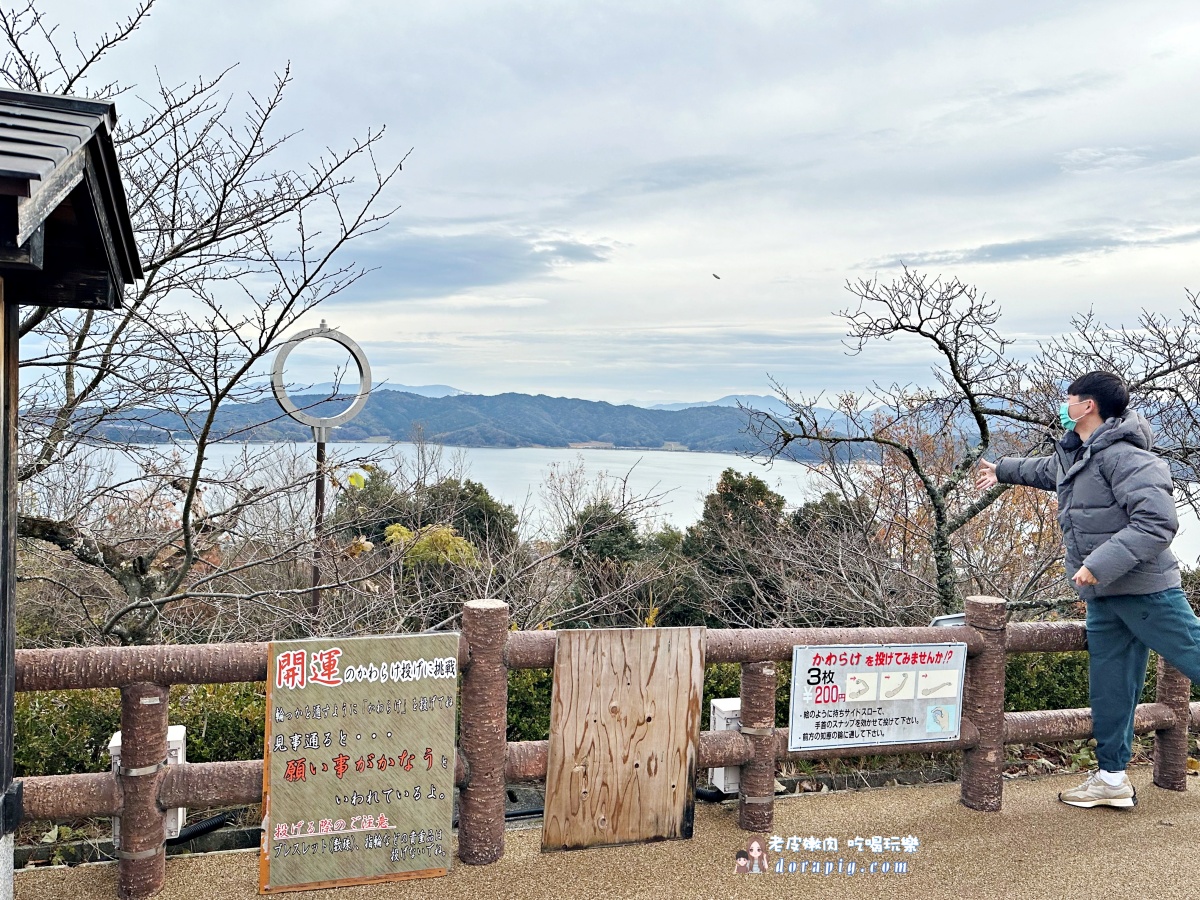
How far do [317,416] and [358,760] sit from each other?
2.92 meters

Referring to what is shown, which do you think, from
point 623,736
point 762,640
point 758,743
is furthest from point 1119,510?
point 623,736

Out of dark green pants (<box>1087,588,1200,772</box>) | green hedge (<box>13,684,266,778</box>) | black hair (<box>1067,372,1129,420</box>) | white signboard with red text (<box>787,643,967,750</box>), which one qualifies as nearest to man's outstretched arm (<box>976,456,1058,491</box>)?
black hair (<box>1067,372,1129,420</box>)

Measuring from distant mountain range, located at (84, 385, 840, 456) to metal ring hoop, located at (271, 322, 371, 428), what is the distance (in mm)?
79

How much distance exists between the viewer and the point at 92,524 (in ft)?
17.7

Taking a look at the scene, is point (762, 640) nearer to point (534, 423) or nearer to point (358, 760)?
point (358, 760)

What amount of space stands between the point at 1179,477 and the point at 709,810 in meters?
4.05

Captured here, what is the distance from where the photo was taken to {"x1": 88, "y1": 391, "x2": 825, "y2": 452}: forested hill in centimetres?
1287

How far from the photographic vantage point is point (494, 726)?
127 inches

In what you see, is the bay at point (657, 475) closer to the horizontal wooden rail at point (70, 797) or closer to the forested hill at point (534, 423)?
the forested hill at point (534, 423)

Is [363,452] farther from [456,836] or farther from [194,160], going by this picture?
[456,836]

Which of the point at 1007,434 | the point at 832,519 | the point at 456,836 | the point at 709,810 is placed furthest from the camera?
the point at 832,519

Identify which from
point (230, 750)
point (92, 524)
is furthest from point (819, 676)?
point (92, 524)

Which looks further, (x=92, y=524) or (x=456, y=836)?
(x=92, y=524)

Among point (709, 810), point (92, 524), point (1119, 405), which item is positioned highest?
point (1119, 405)
